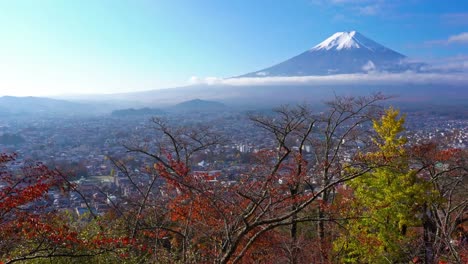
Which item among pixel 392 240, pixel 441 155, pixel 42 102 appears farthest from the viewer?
pixel 42 102

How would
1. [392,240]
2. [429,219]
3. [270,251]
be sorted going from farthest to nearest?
[429,219] → [392,240] → [270,251]

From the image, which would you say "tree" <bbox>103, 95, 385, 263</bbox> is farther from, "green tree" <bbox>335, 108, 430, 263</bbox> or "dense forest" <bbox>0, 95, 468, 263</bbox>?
"green tree" <bbox>335, 108, 430, 263</bbox>

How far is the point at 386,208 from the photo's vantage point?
455 inches

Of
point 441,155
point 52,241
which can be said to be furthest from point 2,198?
point 441,155

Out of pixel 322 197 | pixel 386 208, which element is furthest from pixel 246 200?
pixel 386 208

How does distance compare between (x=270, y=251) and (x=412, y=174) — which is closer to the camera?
(x=270, y=251)

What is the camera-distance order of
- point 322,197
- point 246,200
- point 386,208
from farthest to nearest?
point 322,197 → point 386,208 → point 246,200

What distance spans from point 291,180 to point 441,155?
7126 mm

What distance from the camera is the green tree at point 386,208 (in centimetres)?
1141

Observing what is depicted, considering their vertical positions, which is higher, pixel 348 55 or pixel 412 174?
pixel 348 55

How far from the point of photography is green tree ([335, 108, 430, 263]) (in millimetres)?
11414

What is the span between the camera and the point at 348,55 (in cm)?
12581

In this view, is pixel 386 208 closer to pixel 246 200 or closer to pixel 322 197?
pixel 322 197

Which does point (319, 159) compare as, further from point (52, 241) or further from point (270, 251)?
point (52, 241)
